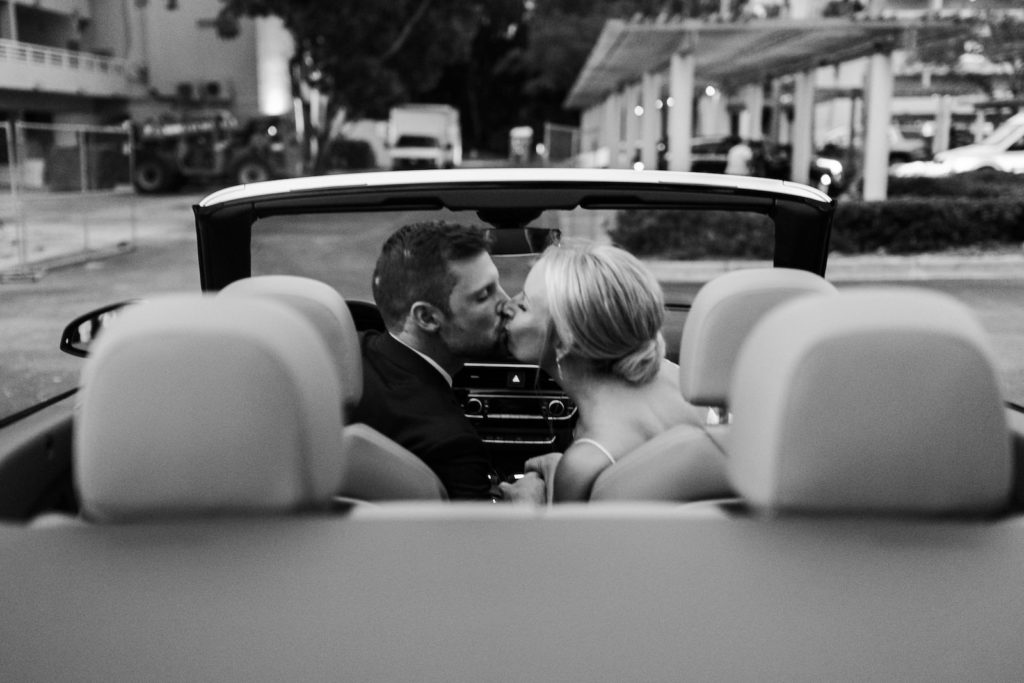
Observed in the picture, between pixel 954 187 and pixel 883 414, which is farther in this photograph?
pixel 954 187

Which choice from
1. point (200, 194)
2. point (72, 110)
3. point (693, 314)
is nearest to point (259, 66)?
point (72, 110)

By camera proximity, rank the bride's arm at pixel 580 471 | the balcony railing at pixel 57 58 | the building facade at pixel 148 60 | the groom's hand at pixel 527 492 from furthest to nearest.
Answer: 1. the building facade at pixel 148 60
2. the balcony railing at pixel 57 58
3. the groom's hand at pixel 527 492
4. the bride's arm at pixel 580 471

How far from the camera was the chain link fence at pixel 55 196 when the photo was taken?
16.3 meters

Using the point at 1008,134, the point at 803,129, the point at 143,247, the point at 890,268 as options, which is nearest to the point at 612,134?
the point at 1008,134

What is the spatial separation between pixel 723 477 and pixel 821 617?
558 mm

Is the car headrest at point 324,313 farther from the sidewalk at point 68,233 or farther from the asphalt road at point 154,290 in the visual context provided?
the sidewalk at point 68,233

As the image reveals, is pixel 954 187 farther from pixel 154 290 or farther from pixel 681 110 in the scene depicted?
pixel 154 290

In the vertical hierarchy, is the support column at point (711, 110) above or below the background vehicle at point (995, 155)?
above

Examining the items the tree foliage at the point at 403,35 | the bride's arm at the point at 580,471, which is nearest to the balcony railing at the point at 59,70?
the tree foliage at the point at 403,35

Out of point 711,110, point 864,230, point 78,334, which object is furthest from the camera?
point 711,110

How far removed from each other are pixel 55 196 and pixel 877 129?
12.2 meters

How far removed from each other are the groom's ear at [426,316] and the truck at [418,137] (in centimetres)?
4384

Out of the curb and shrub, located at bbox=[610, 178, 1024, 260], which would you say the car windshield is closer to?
shrub, located at bbox=[610, 178, 1024, 260]

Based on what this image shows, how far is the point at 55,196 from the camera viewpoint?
1739 cm
